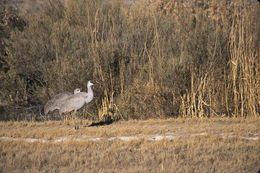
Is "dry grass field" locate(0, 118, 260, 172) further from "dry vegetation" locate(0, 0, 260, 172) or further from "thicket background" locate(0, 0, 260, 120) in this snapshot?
"thicket background" locate(0, 0, 260, 120)

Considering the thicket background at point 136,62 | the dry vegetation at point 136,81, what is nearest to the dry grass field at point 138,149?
the dry vegetation at point 136,81

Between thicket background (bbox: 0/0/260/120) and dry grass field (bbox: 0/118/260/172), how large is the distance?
225cm

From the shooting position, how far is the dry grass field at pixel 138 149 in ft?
18.0

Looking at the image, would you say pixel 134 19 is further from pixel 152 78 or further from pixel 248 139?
pixel 248 139

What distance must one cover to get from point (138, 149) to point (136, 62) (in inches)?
249

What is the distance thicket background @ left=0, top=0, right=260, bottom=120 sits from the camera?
10.7 meters

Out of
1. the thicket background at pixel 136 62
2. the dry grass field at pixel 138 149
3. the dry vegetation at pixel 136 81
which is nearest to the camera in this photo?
the dry grass field at pixel 138 149

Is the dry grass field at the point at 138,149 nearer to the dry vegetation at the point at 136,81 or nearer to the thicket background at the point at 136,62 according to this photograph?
the dry vegetation at the point at 136,81

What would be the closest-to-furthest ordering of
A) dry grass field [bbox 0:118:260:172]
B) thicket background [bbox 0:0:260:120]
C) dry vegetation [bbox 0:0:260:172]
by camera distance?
dry grass field [bbox 0:118:260:172] → dry vegetation [bbox 0:0:260:172] → thicket background [bbox 0:0:260:120]

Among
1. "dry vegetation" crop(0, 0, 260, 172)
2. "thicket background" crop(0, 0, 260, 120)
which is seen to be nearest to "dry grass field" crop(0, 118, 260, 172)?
"dry vegetation" crop(0, 0, 260, 172)

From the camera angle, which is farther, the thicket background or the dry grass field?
the thicket background

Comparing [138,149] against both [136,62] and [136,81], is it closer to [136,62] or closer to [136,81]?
[136,81]

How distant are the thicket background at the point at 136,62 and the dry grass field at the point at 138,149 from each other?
7.38ft

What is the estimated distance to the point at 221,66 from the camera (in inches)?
446
